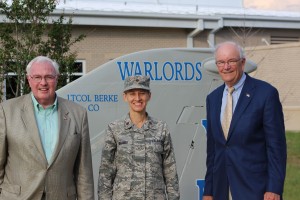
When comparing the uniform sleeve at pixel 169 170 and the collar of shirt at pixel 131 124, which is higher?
the collar of shirt at pixel 131 124

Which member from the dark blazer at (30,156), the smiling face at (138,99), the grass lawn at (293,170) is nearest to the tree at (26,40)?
the smiling face at (138,99)

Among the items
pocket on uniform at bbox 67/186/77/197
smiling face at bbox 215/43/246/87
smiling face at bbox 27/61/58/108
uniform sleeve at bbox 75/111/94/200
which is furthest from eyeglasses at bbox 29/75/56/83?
smiling face at bbox 215/43/246/87

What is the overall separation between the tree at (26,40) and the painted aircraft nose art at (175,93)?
2810mm

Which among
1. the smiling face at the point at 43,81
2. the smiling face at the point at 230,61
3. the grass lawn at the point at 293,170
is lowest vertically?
the grass lawn at the point at 293,170

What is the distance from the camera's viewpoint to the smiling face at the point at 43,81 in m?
3.85

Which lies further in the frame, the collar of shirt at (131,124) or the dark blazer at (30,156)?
the collar of shirt at (131,124)

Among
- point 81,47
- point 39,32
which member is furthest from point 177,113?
point 81,47

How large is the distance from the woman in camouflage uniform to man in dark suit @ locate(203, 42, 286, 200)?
1.22 feet

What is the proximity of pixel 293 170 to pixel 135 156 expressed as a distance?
941 centimetres

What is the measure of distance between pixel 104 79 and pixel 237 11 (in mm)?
13624

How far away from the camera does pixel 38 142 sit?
3.86 meters

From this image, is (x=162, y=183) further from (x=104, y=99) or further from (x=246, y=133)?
(x=104, y=99)

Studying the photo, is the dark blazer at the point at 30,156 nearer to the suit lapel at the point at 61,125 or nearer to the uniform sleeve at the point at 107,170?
the suit lapel at the point at 61,125

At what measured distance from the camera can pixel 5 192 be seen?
154 inches
